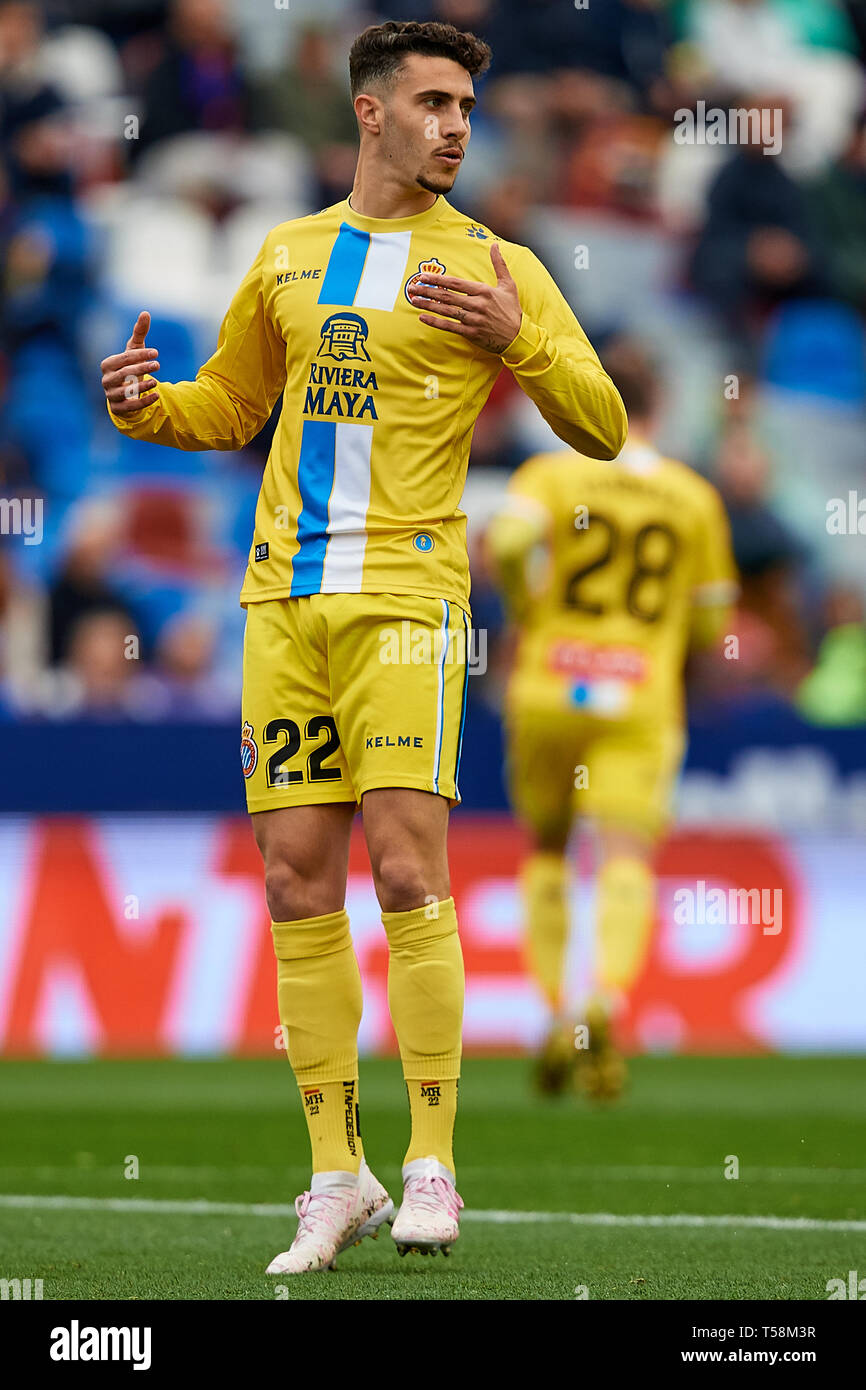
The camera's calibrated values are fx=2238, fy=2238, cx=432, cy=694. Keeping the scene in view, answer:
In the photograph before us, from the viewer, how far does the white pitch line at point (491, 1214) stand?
16.9ft

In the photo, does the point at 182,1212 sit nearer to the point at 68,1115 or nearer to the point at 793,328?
the point at 68,1115

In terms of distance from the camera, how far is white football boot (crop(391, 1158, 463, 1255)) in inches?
167

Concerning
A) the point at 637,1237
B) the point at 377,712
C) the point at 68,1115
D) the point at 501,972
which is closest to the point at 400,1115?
the point at 68,1115

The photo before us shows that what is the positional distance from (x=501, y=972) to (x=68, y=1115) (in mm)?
2641

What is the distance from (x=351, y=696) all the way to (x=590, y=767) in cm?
422

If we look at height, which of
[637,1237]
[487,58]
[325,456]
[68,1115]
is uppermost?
[487,58]

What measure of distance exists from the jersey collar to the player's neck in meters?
0.01

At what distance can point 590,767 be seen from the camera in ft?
28.2

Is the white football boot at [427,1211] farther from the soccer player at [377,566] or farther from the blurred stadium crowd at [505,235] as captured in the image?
the blurred stadium crowd at [505,235]

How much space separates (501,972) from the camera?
32.4 feet

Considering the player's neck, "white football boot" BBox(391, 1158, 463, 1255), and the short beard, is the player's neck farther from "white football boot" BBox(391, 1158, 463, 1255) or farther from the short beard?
"white football boot" BBox(391, 1158, 463, 1255)

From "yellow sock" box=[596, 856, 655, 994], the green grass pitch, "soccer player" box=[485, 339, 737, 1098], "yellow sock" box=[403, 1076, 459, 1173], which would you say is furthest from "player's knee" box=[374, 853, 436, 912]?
"soccer player" box=[485, 339, 737, 1098]

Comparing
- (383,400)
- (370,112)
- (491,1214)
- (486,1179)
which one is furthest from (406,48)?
(486,1179)

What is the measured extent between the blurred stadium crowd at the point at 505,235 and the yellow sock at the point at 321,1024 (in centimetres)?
706
